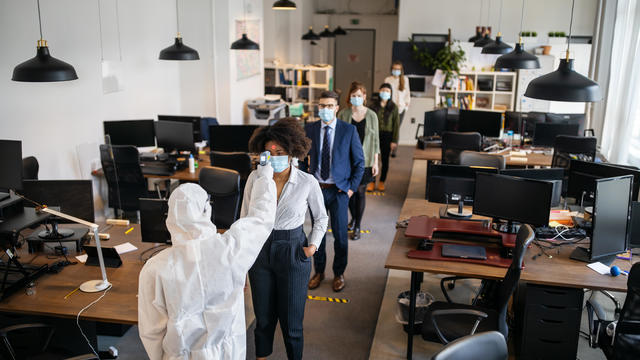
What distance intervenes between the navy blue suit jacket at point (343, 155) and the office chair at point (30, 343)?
8.48ft

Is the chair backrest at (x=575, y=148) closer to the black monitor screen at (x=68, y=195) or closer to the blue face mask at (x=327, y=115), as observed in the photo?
the blue face mask at (x=327, y=115)

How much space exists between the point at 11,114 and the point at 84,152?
1.24m

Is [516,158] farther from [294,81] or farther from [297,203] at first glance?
[294,81]

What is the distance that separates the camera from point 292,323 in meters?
3.54

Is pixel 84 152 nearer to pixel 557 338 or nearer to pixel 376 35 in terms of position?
pixel 557 338

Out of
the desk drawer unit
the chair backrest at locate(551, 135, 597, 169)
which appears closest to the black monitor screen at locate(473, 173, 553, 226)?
the desk drawer unit

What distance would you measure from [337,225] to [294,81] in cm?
730

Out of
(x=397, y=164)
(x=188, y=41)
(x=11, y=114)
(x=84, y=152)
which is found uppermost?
(x=188, y=41)

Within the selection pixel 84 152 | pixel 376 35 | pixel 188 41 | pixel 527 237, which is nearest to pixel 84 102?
pixel 84 152

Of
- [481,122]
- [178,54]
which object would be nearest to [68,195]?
[178,54]

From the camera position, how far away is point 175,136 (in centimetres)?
697

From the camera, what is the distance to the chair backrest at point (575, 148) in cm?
684

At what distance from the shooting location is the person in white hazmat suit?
2463 mm

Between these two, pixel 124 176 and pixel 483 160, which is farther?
pixel 124 176
